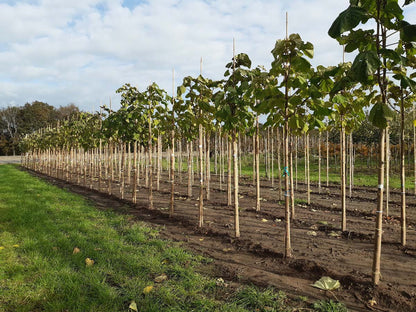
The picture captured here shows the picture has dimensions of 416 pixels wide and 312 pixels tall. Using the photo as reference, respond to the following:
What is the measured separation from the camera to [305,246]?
19.0 ft

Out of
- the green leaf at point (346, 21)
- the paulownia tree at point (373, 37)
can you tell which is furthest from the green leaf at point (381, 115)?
the green leaf at point (346, 21)

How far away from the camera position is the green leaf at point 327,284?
391 cm

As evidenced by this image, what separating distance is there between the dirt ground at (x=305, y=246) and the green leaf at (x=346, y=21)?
3360 mm

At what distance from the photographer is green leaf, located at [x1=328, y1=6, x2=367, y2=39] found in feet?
9.82

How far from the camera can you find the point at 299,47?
4.23 meters

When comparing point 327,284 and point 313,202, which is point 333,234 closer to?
point 327,284

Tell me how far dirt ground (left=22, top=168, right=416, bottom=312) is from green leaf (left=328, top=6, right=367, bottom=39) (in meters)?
3.36

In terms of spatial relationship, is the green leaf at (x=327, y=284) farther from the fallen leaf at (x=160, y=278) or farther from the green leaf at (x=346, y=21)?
the green leaf at (x=346, y=21)

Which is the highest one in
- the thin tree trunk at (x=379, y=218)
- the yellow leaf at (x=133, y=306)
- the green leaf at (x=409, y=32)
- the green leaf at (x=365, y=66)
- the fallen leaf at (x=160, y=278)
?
the green leaf at (x=409, y=32)

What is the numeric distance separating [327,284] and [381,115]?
97.5 inches

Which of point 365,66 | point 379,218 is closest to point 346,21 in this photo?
point 365,66

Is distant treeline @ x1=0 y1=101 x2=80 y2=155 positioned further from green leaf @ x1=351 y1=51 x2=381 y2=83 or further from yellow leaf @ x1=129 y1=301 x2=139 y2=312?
green leaf @ x1=351 y1=51 x2=381 y2=83

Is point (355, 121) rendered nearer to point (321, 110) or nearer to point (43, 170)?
point (321, 110)

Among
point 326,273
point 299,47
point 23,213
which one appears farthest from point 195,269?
point 23,213
